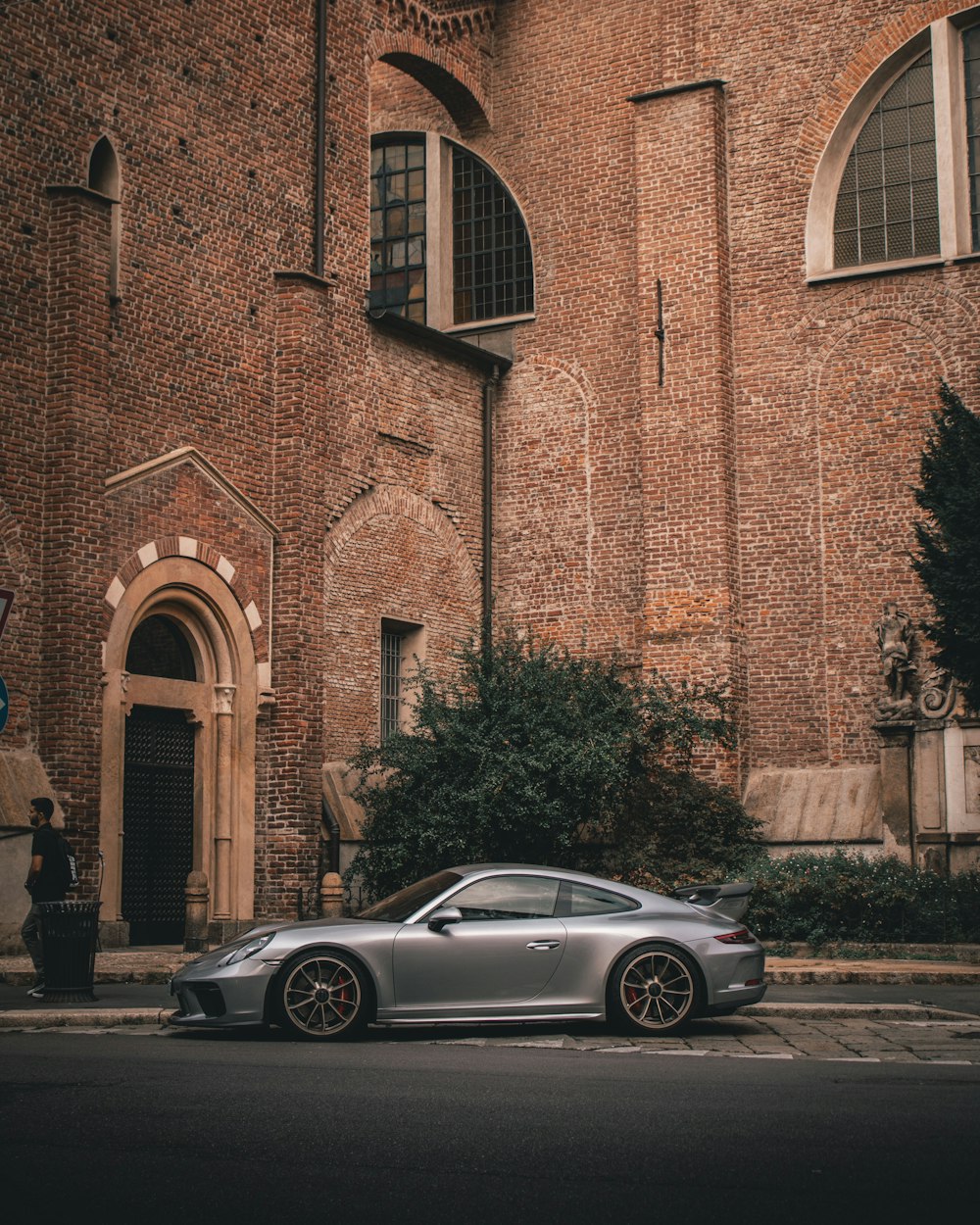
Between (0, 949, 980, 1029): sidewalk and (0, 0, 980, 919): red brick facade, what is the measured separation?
2.24m

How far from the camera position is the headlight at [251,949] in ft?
36.0

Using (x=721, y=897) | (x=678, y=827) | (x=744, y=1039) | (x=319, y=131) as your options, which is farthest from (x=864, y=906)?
(x=319, y=131)

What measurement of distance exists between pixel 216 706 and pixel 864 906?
8284 mm

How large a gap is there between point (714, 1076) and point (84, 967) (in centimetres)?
621

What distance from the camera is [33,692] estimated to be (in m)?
18.0

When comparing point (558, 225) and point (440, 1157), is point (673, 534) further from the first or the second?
point (440, 1157)

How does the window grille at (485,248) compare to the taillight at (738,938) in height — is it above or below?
above

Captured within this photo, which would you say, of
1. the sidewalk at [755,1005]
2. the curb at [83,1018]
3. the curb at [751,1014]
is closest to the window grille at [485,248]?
the sidewalk at [755,1005]

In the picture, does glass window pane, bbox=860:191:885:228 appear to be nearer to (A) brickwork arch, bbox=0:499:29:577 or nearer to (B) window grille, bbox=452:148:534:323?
(B) window grille, bbox=452:148:534:323

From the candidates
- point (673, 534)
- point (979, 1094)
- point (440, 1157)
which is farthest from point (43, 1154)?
point (673, 534)

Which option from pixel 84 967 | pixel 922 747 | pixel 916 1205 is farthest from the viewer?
pixel 922 747

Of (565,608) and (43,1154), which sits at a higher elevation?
(565,608)

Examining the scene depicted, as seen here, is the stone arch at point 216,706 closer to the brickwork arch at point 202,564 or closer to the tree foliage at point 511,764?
the brickwork arch at point 202,564

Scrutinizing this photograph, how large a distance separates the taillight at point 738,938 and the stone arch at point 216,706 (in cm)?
985
